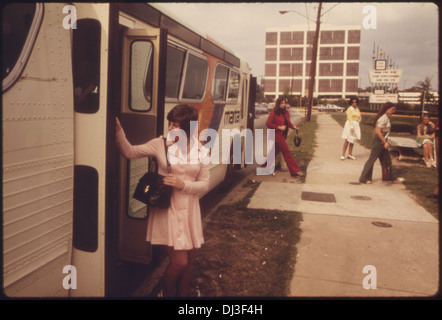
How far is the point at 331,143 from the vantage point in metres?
17.2

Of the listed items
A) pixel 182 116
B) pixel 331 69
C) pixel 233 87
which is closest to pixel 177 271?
pixel 182 116

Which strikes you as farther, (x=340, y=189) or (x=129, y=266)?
(x=340, y=189)

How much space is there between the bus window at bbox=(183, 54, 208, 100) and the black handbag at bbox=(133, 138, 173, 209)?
250 centimetres

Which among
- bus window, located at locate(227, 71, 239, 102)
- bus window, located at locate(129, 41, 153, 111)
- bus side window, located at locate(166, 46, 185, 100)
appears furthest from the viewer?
bus window, located at locate(227, 71, 239, 102)

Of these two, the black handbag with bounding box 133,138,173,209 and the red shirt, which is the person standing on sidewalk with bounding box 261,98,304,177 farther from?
the black handbag with bounding box 133,138,173,209

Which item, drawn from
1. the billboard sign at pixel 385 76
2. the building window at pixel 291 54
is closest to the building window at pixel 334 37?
the building window at pixel 291 54

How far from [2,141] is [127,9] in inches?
78.1

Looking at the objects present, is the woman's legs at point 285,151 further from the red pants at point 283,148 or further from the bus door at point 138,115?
the bus door at point 138,115

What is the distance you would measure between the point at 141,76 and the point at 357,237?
3.59m

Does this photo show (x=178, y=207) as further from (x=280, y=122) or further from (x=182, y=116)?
(x=280, y=122)

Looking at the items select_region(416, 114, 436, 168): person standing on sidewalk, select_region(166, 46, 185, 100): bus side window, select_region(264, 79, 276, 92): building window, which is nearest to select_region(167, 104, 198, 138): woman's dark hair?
select_region(166, 46, 185, 100): bus side window

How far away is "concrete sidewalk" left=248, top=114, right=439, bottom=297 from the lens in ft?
14.2
